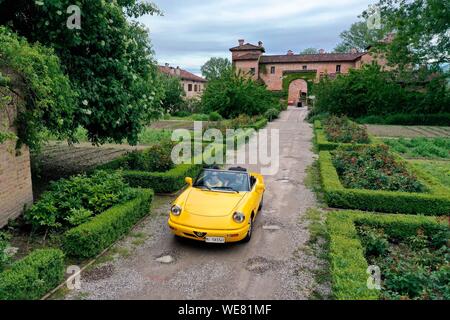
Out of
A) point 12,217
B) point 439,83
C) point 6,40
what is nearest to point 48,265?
point 12,217

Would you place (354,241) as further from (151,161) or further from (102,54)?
(102,54)

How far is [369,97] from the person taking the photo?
120 ft

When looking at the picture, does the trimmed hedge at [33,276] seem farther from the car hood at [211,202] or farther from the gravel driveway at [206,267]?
the car hood at [211,202]

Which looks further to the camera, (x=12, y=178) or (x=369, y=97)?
(x=369, y=97)

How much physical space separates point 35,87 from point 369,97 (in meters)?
36.3

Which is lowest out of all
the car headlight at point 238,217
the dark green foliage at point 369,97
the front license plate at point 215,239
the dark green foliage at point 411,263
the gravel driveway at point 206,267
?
the gravel driveway at point 206,267

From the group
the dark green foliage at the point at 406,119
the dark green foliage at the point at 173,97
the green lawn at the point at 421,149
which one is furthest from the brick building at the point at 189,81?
the green lawn at the point at 421,149

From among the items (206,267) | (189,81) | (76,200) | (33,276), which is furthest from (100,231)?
(189,81)

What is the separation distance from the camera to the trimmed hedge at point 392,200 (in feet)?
29.0

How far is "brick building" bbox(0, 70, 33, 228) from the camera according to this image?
7461mm

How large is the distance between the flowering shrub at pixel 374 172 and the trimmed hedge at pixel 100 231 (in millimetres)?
6773

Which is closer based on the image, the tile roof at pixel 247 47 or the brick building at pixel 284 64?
the brick building at pixel 284 64

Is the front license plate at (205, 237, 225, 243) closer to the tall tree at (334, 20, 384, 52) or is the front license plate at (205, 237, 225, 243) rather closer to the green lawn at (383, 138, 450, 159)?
the green lawn at (383, 138, 450, 159)

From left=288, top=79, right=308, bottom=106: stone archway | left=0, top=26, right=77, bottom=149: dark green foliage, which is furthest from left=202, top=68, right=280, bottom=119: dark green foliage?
left=288, top=79, right=308, bottom=106: stone archway
